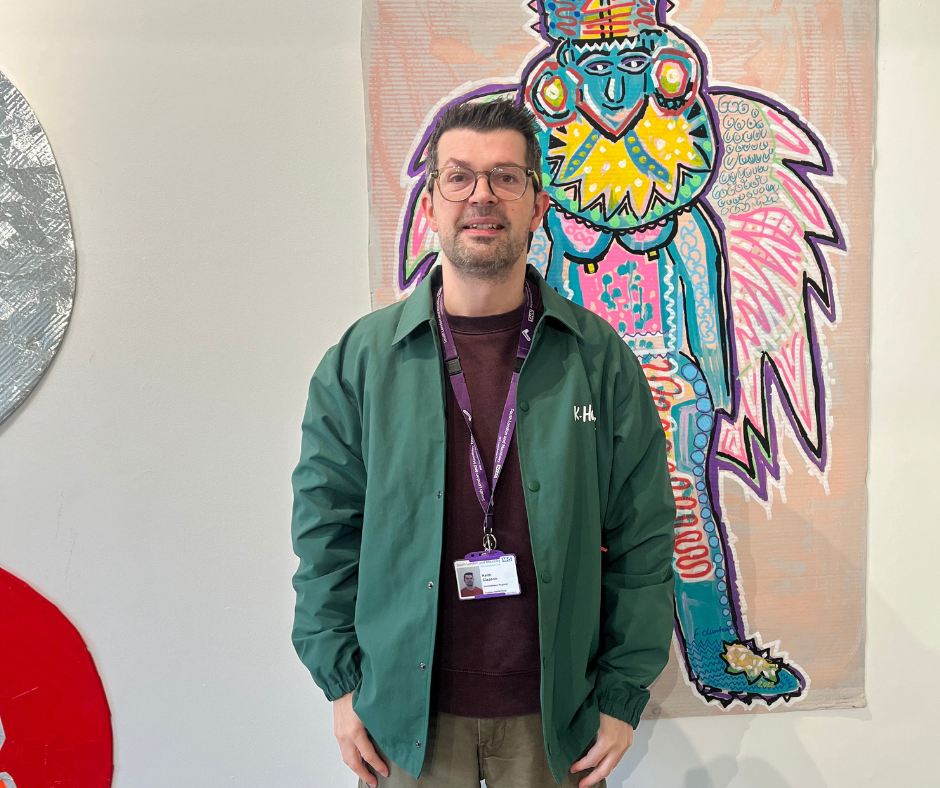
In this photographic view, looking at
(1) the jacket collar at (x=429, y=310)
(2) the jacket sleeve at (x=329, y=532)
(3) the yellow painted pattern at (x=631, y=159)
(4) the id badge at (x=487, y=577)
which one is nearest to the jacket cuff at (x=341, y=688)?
(2) the jacket sleeve at (x=329, y=532)

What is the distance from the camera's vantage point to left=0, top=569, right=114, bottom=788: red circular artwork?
1609 millimetres

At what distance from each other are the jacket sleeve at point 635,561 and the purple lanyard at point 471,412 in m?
0.21

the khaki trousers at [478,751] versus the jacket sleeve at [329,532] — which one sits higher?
the jacket sleeve at [329,532]

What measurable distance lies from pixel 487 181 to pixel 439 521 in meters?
0.59

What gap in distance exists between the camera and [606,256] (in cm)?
159

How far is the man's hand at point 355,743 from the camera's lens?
1173 mm

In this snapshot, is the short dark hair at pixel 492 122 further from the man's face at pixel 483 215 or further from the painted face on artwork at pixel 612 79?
the painted face on artwork at pixel 612 79

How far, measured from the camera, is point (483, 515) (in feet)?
3.76

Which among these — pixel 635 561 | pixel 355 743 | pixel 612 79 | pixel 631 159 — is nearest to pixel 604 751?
pixel 635 561

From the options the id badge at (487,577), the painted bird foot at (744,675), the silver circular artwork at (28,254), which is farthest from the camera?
the painted bird foot at (744,675)

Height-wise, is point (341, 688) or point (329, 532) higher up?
point (329, 532)

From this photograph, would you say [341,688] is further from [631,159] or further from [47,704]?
[631,159]

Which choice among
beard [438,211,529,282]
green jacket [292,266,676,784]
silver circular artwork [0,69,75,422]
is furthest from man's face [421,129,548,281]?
silver circular artwork [0,69,75,422]

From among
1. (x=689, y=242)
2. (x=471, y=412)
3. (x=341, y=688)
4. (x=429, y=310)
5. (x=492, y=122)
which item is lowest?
(x=341, y=688)
